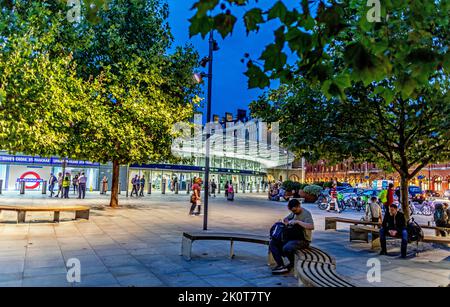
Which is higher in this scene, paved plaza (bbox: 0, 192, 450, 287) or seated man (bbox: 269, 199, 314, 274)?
seated man (bbox: 269, 199, 314, 274)

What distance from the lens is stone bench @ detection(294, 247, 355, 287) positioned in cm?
443

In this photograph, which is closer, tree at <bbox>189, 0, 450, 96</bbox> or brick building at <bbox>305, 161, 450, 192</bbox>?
tree at <bbox>189, 0, 450, 96</bbox>

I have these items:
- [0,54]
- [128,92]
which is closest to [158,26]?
[128,92]

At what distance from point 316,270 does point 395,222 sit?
4.61 meters

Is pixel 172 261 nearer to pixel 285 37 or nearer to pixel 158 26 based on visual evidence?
pixel 285 37

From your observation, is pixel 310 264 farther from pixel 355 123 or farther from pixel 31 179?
pixel 31 179

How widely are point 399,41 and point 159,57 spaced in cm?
1570

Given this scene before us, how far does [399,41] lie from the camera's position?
3.13m

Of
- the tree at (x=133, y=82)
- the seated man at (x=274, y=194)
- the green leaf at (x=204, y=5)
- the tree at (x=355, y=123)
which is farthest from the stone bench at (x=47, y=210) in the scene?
the seated man at (x=274, y=194)

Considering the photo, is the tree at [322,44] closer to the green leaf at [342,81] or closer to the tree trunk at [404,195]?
the green leaf at [342,81]

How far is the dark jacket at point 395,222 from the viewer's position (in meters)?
8.42

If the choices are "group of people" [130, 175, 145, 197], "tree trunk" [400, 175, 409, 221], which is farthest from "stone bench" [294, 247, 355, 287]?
"group of people" [130, 175, 145, 197]

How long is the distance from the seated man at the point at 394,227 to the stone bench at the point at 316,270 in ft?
10.5

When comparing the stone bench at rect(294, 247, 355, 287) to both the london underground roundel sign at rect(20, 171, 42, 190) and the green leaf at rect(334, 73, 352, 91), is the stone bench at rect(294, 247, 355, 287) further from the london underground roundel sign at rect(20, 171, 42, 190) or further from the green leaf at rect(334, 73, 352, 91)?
the london underground roundel sign at rect(20, 171, 42, 190)
